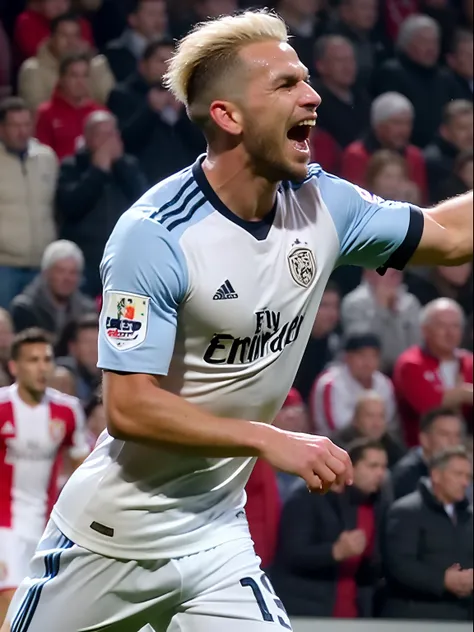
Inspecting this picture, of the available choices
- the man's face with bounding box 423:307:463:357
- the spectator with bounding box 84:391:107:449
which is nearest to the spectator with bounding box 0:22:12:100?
the spectator with bounding box 84:391:107:449

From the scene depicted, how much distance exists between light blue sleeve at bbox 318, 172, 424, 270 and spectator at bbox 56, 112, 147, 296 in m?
4.44

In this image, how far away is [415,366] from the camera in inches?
288

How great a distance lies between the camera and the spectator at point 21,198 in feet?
24.7

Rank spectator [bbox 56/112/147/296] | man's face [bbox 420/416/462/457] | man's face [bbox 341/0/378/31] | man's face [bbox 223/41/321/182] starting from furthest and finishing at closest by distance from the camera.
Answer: man's face [bbox 341/0/378/31] → spectator [bbox 56/112/147/296] → man's face [bbox 420/416/462/457] → man's face [bbox 223/41/321/182]

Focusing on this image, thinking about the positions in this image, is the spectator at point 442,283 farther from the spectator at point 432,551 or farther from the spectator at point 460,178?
the spectator at point 432,551

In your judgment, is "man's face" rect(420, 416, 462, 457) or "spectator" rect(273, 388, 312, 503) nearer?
"man's face" rect(420, 416, 462, 457)

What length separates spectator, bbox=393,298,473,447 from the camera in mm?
7258

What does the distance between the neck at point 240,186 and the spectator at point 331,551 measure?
344 centimetres

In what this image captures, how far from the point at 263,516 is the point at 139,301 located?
364 cm

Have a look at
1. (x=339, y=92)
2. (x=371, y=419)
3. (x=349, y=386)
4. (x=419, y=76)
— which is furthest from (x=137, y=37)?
(x=371, y=419)

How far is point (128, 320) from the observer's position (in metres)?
2.80

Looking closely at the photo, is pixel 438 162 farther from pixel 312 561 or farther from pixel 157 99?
pixel 312 561

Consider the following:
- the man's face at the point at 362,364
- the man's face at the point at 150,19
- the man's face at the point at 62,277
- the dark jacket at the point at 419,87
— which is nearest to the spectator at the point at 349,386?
the man's face at the point at 362,364

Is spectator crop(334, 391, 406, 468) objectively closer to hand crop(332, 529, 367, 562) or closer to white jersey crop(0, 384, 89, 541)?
hand crop(332, 529, 367, 562)
